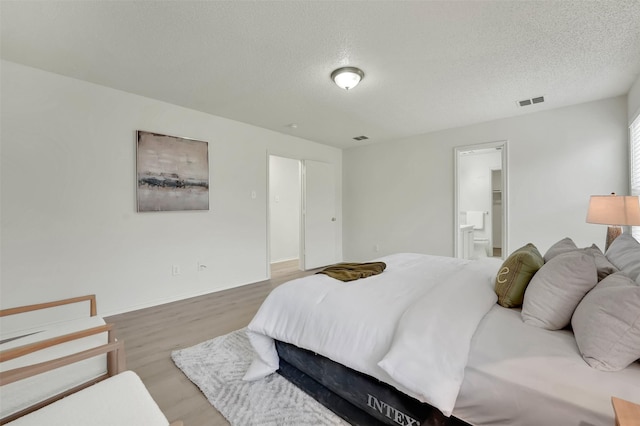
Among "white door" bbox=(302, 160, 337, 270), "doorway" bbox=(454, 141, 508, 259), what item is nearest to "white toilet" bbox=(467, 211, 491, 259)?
"doorway" bbox=(454, 141, 508, 259)

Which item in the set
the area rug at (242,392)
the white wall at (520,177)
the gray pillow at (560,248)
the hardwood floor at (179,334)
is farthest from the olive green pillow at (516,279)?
the white wall at (520,177)

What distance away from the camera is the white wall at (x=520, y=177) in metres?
3.28

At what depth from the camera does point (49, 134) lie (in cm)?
266

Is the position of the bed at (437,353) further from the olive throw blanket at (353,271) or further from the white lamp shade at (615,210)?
the white lamp shade at (615,210)

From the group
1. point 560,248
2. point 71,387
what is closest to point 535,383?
point 560,248

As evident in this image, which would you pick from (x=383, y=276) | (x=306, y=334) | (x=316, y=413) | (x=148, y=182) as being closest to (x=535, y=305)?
(x=383, y=276)

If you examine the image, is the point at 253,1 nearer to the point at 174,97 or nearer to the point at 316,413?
the point at 174,97

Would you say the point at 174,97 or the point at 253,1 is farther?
the point at 174,97

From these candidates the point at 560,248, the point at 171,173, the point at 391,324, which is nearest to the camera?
the point at 391,324

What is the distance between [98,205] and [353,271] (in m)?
2.82

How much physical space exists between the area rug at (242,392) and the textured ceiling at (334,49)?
248cm

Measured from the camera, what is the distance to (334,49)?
2.22 metres

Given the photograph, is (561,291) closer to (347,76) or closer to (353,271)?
(353,271)

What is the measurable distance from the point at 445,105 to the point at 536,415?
331cm
